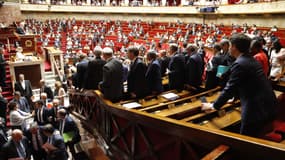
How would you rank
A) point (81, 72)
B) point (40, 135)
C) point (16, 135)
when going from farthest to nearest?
point (81, 72), point (40, 135), point (16, 135)

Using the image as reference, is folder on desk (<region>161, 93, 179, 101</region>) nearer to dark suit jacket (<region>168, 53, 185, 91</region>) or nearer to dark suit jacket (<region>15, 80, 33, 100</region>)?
dark suit jacket (<region>168, 53, 185, 91</region>)

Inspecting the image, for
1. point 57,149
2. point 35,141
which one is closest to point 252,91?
point 57,149

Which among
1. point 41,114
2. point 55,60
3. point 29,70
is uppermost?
point 55,60

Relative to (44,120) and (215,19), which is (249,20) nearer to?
(215,19)

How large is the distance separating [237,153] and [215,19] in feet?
56.5

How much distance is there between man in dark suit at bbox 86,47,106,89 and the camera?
4156mm

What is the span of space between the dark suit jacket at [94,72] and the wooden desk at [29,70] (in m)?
6.43

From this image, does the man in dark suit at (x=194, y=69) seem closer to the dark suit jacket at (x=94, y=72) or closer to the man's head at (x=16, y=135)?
the dark suit jacket at (x=94, y=72)

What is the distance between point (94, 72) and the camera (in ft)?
14.0

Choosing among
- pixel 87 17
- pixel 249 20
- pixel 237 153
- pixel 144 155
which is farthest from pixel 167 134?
pixel 87 17

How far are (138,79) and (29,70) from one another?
26.6ft

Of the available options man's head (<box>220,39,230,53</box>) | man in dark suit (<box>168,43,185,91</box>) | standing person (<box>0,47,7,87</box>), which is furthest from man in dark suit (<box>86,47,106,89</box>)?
standing person (<box>0,47,7,87</box>)

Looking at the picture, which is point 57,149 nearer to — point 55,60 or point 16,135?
point 16,135

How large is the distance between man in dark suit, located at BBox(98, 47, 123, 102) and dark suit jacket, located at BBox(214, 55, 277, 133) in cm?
181
